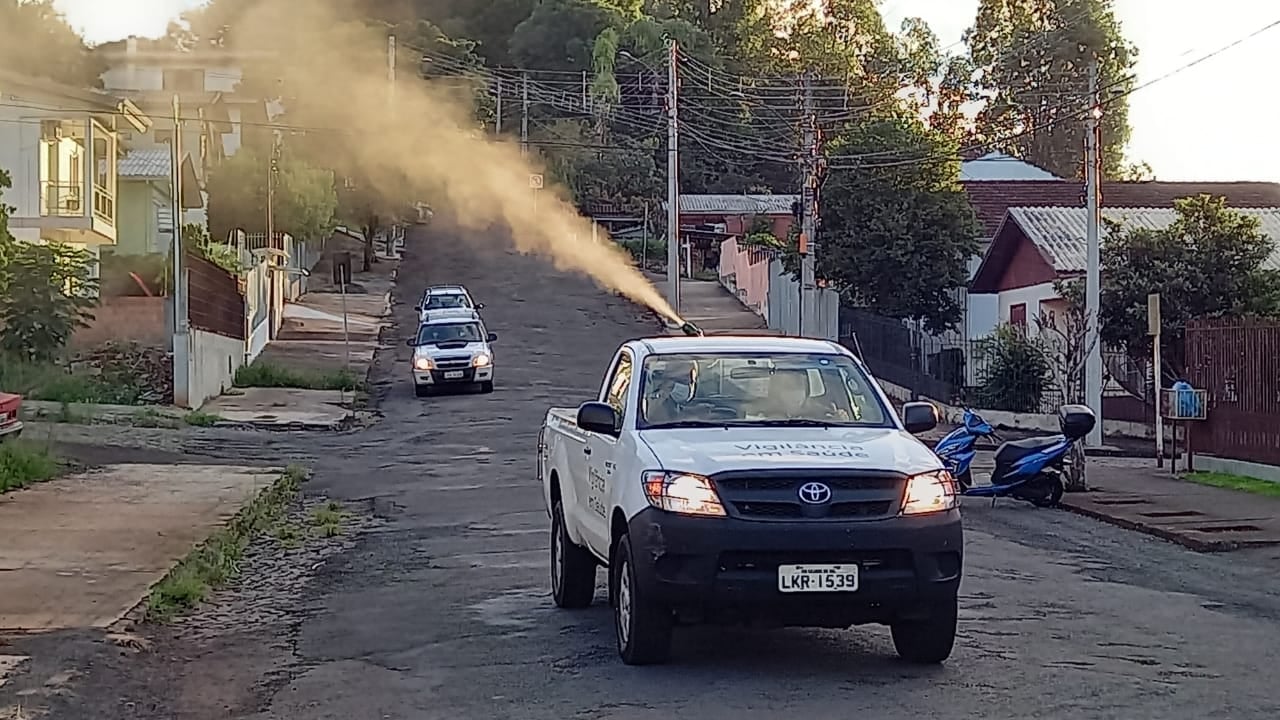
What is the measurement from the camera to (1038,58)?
69062 millimetres

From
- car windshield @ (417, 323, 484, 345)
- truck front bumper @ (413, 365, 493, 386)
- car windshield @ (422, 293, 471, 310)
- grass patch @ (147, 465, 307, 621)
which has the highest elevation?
car windshield @ (422, 293, 471, 310)

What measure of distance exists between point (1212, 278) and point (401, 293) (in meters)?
35.7

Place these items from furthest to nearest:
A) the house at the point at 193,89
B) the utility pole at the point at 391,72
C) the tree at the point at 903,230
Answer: the house at the point at 193,89
the utility pole at the point at 391,72
the tree at the point at 903,230

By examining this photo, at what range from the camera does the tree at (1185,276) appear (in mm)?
28328

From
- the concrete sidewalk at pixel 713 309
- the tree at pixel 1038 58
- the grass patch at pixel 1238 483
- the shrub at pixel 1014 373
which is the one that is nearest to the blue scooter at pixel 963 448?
the grass patch at pixel 1238 483

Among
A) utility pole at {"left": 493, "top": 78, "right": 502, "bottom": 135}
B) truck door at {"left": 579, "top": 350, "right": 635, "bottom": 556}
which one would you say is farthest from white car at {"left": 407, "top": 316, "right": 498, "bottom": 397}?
utility pole at {"left": 493, "top": 78, "right": 502, "bottom": 135}

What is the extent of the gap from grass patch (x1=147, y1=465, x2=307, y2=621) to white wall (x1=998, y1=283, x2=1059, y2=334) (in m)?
20.6

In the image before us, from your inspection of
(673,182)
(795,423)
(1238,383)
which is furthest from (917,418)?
(673,182)

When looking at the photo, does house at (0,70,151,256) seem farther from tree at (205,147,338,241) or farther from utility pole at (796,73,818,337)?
utility pole at (796,73,818,337)

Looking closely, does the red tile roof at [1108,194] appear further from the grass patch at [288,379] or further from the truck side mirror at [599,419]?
the truck side mirror at [599,419]

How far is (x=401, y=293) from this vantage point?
194 feet

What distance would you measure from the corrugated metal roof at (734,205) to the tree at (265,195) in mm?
19492

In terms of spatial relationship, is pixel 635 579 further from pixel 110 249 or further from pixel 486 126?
pixel 486 126

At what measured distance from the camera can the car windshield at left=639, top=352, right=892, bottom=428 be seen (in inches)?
367
